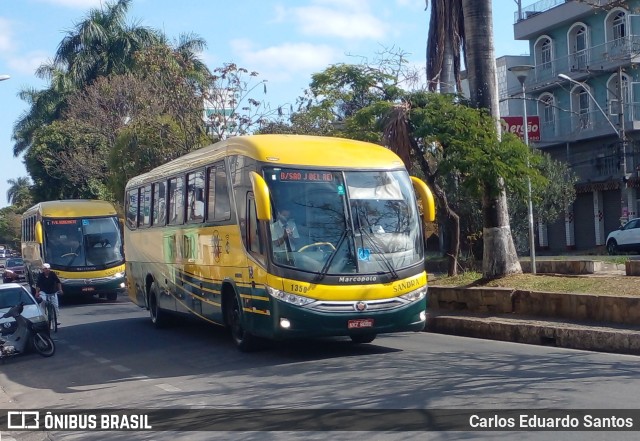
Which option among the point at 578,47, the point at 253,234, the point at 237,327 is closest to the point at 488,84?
the point at 253,234

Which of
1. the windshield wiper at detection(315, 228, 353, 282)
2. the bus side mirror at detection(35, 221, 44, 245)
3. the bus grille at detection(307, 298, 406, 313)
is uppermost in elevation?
the bus side mirror at detection(35, 221, 44, 245)

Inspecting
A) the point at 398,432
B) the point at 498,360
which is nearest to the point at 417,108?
the point at 498,360

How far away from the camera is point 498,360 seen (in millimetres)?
12234

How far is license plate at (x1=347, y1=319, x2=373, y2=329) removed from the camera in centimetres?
1270

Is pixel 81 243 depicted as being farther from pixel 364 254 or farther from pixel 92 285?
pixel 364 254

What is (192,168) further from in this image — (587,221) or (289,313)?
(587,221)

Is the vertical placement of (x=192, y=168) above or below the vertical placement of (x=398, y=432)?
above

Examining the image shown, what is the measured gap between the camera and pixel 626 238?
37.3m

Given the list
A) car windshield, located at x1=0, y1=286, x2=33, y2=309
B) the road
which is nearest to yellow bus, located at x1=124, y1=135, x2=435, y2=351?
the road

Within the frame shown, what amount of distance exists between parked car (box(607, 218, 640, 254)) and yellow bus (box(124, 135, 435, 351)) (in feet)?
83.8

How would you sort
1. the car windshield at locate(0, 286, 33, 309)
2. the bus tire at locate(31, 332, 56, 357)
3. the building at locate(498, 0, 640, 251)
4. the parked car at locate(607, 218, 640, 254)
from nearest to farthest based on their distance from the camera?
the bus tire at locate(31, 332, 56, 357) < the car windshield at locate(0, 286, 33, 309) < the parked car at locate(607, 218, 640, 254) < the building at locate(498, 0, 640, 251)

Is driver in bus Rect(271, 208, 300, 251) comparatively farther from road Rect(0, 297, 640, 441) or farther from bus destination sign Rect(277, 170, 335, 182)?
road Rect(0, 297, 640, 441)

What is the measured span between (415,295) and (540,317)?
3.58m

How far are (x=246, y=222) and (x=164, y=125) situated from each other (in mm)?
19370
